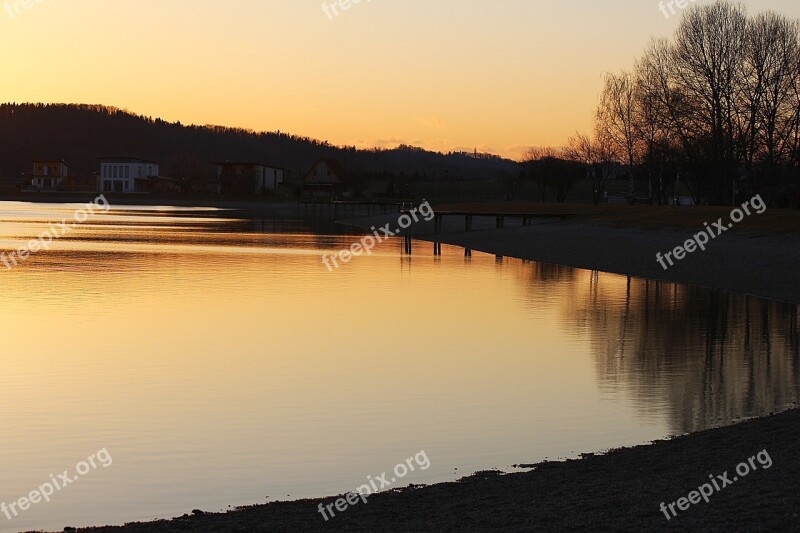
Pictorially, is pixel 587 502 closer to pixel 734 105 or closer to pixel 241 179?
pixel 734 105

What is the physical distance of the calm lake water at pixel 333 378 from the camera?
11.9m

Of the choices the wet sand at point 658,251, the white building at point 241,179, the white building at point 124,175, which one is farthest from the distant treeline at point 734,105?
the white building at point 124,175

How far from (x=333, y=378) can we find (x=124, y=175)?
599ft

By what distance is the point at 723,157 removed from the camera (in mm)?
68000

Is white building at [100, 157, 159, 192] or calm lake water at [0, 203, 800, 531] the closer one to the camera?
calm lake water at [0, 203, 800, 531]

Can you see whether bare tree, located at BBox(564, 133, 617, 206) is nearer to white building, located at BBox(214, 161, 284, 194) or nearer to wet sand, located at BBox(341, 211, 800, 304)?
wet sand, located at BBox(341, 211, 800, 304)

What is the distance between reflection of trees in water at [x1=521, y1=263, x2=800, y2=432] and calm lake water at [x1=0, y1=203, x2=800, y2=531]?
82 mm

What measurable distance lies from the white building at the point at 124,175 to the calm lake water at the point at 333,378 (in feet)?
528

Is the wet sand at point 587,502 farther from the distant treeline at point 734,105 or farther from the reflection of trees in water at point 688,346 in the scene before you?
the distant treeline at point 734,105

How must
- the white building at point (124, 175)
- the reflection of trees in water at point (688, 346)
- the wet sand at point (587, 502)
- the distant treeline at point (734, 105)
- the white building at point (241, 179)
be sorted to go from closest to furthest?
the wet sand at point (587, 502) < the reflection of trees in water at point (688, 346) < the distant treeline at point (734, 105) < the white building at point (241, 179) < the white building at point (124, 175)

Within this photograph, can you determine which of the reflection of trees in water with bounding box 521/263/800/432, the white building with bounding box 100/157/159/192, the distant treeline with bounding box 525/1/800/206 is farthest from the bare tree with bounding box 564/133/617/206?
the white building with bounding box 100/157/159/192

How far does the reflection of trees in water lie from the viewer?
15.6 m

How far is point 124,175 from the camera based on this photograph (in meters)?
193

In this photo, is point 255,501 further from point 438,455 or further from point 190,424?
point 190,424
